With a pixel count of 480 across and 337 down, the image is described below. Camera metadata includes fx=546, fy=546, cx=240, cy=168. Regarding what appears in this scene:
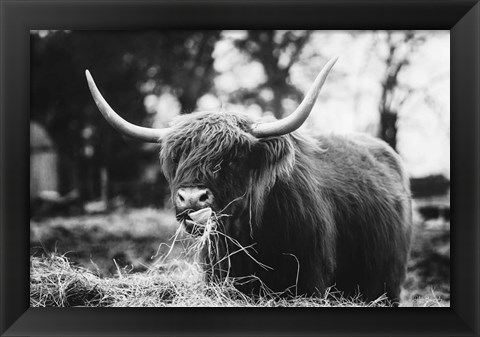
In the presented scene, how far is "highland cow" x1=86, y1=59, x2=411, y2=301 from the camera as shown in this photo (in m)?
2.94

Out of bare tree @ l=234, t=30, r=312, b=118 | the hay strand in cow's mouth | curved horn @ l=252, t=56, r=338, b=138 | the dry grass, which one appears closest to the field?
the dry grass

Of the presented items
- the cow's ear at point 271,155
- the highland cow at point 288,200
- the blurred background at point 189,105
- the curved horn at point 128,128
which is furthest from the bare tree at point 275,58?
the curved horn at point 128,128

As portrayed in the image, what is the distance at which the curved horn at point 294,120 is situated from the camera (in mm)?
2916

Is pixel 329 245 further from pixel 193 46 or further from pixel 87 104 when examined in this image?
pixel 87 104

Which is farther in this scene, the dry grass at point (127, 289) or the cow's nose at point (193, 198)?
the dry grass at point (127, 289)

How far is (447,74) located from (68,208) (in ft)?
8.08

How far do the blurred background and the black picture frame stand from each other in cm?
7

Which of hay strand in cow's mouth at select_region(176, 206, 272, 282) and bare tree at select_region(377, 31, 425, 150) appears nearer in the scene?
hay strand in cow's mouth at select_region(176, 206, 272, 282)

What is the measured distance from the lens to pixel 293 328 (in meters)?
3.22

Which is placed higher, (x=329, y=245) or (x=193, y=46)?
(x=193, y=46)

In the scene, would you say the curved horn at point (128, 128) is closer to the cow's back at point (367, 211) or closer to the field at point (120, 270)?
the field at point (120, 270)

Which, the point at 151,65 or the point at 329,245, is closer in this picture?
the point at 329,245

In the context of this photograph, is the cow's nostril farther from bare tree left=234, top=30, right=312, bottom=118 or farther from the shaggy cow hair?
bare tree left=234, top=30, right=312, bottom=118
